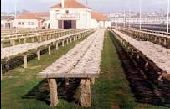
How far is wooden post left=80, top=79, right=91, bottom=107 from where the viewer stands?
870 cm

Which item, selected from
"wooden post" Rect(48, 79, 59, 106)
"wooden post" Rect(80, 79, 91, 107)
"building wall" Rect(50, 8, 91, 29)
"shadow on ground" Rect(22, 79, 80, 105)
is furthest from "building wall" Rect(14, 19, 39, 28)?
"wooden post" Rect(80, 79, 91, 107)

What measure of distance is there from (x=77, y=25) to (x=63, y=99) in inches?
3138

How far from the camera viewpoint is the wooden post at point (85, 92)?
28.5 feet

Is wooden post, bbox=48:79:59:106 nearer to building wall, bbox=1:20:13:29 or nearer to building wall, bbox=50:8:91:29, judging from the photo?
building wall, bbox=50:8:91:29

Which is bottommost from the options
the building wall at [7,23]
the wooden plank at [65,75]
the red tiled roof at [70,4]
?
the building wall at [7,23]

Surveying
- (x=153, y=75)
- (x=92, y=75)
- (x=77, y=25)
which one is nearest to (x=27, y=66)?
(x=153, y=75)

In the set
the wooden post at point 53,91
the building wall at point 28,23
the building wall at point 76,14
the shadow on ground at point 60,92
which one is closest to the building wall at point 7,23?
the building wall at point 28,23

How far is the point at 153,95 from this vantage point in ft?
34.6

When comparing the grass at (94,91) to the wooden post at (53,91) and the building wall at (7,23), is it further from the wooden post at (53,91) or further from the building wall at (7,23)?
the building wall at (7,23)

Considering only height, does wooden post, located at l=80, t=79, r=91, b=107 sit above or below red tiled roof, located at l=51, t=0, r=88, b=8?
below

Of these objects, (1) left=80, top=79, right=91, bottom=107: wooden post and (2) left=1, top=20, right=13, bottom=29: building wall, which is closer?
(1) left=80, top=79, right=91, bottom=107: wooden post

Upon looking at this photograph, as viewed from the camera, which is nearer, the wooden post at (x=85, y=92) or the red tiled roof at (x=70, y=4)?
the wooden post at (x=85, y=92)

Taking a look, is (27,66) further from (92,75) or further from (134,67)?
(92,75)

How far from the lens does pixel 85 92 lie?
8.77 metres
